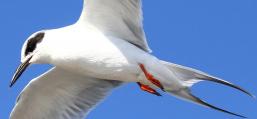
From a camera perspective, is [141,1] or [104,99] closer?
[141,1]

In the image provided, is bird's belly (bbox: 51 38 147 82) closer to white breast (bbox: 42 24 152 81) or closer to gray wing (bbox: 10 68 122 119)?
white breast (bbox: 42 24 152 81)

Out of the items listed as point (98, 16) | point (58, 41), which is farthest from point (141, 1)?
point (58, 41)

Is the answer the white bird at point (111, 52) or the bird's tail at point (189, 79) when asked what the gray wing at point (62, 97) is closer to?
the white bird at point (111, 52)

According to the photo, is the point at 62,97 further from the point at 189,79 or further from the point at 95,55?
the point at 189,79

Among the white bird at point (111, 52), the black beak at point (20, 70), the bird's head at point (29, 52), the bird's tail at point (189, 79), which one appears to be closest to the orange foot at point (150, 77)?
the white bird at point (111, 52)

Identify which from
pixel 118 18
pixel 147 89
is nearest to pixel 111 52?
pixel 118 18

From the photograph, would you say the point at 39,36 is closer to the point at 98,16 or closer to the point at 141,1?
the point at 98,16
